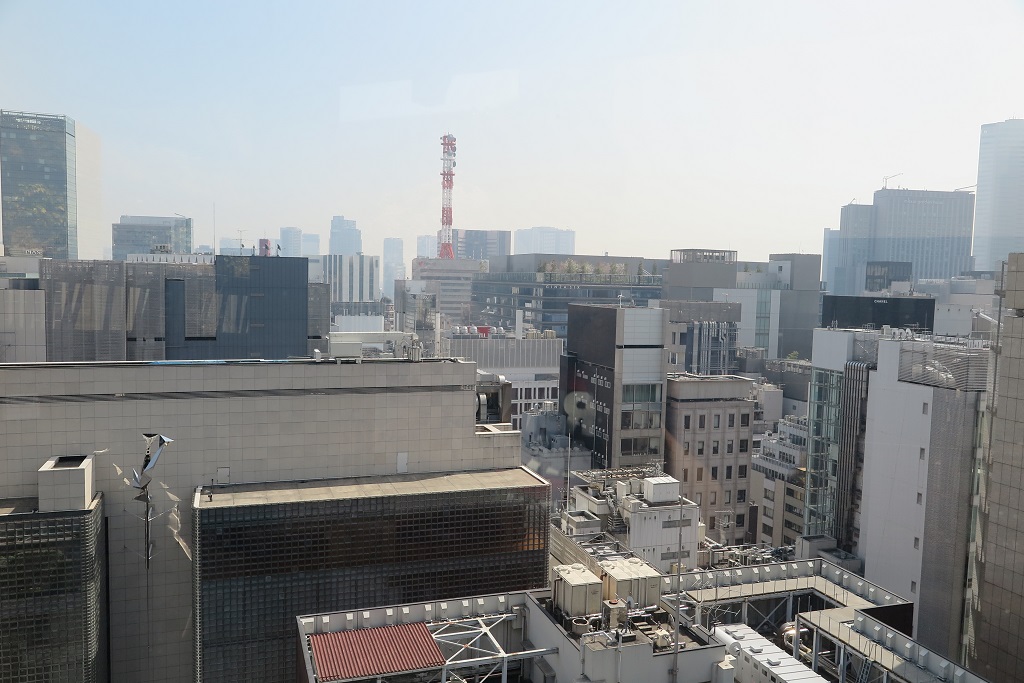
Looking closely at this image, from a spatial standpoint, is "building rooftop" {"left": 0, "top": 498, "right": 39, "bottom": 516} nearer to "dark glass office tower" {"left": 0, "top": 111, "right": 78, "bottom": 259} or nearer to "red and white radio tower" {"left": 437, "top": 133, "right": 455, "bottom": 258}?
"dark glass office tower" {"left": 0, "top": 111, "right": 78, "bottom": 259}

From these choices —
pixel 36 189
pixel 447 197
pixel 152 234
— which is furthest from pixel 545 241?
pixel 36 189

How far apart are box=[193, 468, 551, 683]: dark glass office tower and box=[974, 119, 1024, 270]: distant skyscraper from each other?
36.4m

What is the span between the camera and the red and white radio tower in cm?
6195

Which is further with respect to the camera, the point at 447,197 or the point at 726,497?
the point at 447,197

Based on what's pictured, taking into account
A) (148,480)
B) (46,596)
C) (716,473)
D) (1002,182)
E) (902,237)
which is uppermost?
(1002,182)

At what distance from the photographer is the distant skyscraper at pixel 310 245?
59.1 m

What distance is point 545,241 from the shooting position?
79.2 meters

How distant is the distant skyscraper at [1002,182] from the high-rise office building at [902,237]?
67.4 feet

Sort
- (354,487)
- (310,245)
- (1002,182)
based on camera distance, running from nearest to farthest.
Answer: (354,487) < (1002,182) < (310,245)

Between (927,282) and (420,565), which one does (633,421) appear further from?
(927,282)

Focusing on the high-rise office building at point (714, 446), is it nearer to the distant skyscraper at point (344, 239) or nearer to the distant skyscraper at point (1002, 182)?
the distant skyscraper at point (1002, 182)

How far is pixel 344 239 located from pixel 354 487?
60.9 m

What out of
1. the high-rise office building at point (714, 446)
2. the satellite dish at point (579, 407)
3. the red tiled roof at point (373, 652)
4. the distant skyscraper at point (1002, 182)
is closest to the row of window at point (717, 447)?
the high-rise office building at point (714, 446)

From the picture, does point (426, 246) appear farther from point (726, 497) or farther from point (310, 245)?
point (726, 497)
